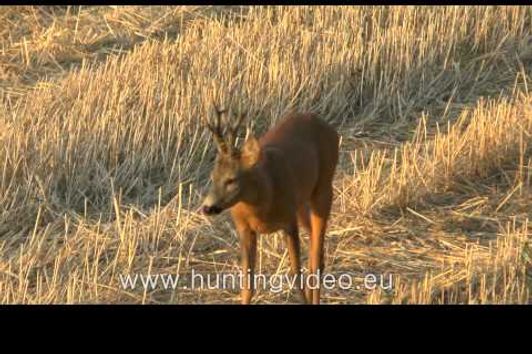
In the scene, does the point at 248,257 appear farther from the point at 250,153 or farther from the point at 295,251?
the point at 250,153

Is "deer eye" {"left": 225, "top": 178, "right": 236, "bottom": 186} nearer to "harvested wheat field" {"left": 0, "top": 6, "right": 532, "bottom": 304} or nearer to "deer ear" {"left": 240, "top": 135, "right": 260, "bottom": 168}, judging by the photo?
"deer ear" {"left": 240, "top": 135, "right": 260, "bottom": 168}

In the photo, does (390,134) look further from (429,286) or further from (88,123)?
(429,286)

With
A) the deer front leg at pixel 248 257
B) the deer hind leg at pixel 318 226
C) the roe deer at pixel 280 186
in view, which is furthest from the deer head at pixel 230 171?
the deer hind leg at pixel 318 226

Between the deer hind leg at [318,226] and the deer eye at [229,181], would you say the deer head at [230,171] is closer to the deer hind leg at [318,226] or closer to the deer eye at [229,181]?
the deer eye at [229,181]

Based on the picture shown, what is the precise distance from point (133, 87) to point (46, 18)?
367cm

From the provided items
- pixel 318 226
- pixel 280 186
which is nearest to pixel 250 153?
pixel 280 186

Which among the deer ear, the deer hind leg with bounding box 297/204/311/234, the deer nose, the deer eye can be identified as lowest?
the deer hind leg with bounding box 297/204/311/234

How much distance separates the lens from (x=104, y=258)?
7.19 metres

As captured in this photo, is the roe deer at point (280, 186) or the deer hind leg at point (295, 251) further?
the deer hind leg at point (295, 251)

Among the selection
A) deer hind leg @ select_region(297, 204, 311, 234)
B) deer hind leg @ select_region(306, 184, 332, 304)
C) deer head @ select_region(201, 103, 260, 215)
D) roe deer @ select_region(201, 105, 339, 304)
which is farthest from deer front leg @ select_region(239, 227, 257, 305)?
deer hind leg @ select_region(297, 204, 311, 234)

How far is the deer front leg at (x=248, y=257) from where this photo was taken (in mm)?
5887

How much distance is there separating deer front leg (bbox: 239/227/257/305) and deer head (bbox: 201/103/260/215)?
400mm

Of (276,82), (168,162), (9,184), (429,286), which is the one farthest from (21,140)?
(429,286)

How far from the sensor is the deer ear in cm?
553
